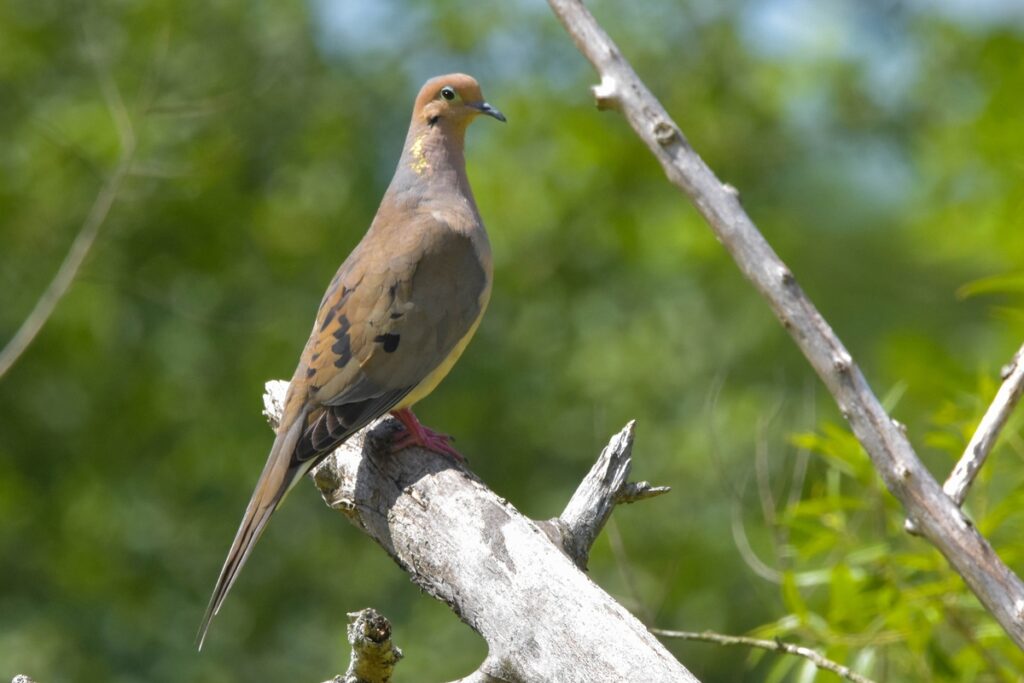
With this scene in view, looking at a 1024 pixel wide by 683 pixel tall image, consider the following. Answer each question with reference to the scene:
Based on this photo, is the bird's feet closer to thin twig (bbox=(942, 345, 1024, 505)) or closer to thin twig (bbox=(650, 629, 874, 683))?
thin twig (bbox=(650, 629, 874, 683))

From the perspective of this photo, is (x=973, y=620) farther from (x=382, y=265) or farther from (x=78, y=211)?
(x=78, y=211)

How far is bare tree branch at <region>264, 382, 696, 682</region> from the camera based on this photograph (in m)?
2.45

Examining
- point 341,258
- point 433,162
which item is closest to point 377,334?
point 433,162

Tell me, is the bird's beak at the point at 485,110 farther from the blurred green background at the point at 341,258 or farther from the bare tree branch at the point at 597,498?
the blurred green background at the point at 341,258

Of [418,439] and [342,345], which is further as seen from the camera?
[342,345]

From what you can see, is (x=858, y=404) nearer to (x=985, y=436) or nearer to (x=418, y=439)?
(x=985, y=436)

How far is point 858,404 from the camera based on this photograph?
2.48m

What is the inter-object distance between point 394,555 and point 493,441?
5175mm

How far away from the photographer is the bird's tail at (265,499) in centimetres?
305

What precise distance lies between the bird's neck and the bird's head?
2cm

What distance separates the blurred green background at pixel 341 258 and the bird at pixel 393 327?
3.44m

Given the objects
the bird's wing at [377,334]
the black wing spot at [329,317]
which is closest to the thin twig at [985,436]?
the bird's wing at [377,334]

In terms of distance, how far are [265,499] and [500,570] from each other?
772 mm

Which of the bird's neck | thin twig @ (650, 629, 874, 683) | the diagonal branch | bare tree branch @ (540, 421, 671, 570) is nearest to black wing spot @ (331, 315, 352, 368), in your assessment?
the bird's neck
